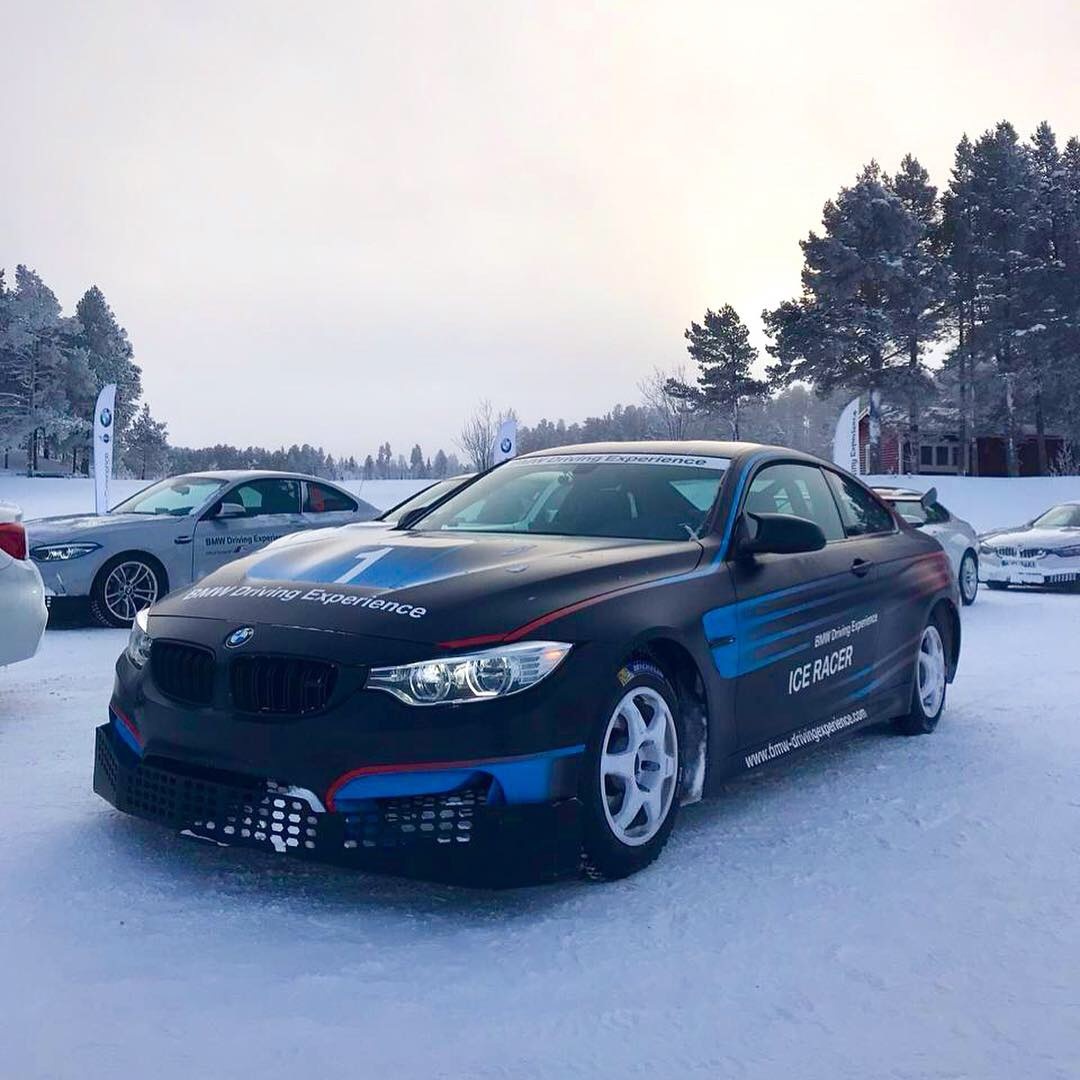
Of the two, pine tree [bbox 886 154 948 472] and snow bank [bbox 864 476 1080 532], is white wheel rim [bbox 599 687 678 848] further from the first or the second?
pine tree [bbox 886 154 948 472]

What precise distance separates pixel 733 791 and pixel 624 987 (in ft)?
6.96

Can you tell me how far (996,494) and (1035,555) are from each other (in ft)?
92.1

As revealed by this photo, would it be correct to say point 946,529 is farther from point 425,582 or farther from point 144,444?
point 144,444

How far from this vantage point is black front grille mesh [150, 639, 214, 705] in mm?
3785

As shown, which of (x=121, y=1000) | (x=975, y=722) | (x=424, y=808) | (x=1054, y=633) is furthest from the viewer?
(x=1054, y=633)

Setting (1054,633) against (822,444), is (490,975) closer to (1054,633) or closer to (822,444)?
(1054,633)

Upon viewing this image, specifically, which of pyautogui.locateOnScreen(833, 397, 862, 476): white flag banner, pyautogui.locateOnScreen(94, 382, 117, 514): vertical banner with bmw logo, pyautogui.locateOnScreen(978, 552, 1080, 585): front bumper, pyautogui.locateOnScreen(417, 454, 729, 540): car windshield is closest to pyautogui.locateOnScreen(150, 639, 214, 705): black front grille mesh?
pyautogui.locateOnScreen(417, 454, 729, 540): car windshield

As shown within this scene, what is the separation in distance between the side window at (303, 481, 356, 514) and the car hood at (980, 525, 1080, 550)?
886cm

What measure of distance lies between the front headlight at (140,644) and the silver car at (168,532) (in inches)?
242

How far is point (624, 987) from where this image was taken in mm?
3084

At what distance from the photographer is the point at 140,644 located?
13.7 feet

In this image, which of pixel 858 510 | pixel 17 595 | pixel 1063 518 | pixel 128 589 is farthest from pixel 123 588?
pixel 1063 518

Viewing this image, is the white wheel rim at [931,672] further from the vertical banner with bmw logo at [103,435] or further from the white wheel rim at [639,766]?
the vertical banner with bmw logo at [103,435]

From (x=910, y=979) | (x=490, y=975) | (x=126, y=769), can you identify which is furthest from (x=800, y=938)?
(x=126, y=769)
